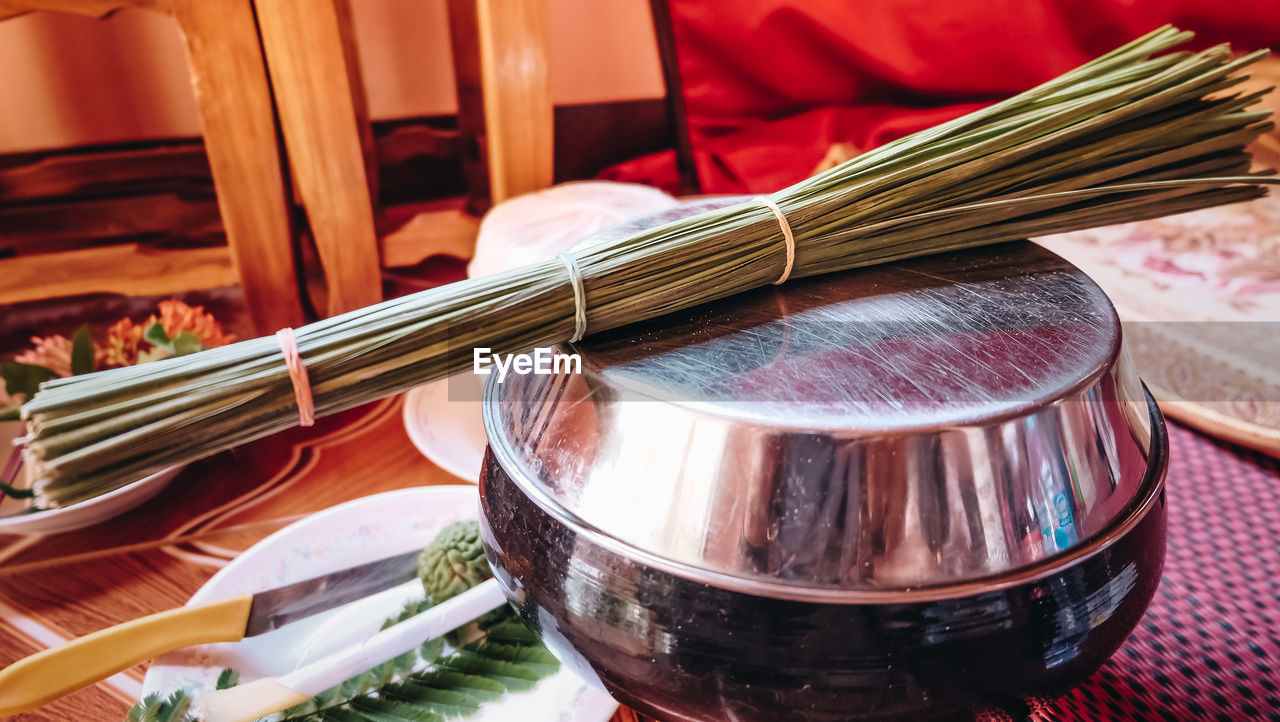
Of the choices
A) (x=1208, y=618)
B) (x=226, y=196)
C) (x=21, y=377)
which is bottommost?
(x=1208, y=618)

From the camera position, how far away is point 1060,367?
1.30 ft

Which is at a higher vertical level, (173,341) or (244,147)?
(244,147)

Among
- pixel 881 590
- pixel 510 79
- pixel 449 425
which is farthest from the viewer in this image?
pixel 510 79

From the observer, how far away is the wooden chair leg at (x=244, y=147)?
0.80m

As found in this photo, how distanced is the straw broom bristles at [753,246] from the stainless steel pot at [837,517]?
0.05 m

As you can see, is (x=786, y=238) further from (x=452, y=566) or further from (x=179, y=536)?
(x=179, y=536)

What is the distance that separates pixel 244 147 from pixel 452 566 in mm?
547

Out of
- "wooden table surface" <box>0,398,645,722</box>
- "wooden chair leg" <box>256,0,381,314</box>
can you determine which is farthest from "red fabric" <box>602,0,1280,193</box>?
"wooden table surface" <box>0,398,645,722</box>

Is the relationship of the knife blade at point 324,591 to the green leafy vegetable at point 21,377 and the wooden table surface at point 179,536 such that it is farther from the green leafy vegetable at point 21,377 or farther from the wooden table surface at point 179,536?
the green leafy vegetable at point 21,377

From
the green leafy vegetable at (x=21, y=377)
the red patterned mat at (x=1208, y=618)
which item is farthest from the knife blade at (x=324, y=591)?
the red patterned mat at (x=1208, y=618)

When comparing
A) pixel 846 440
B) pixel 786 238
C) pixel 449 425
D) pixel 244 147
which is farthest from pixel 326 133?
pixel 846 440

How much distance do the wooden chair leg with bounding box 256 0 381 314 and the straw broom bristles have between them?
21.5 inches

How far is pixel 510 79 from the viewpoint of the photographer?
3.28ft

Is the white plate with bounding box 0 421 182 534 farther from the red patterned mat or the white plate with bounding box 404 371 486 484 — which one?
the red patterned mat
